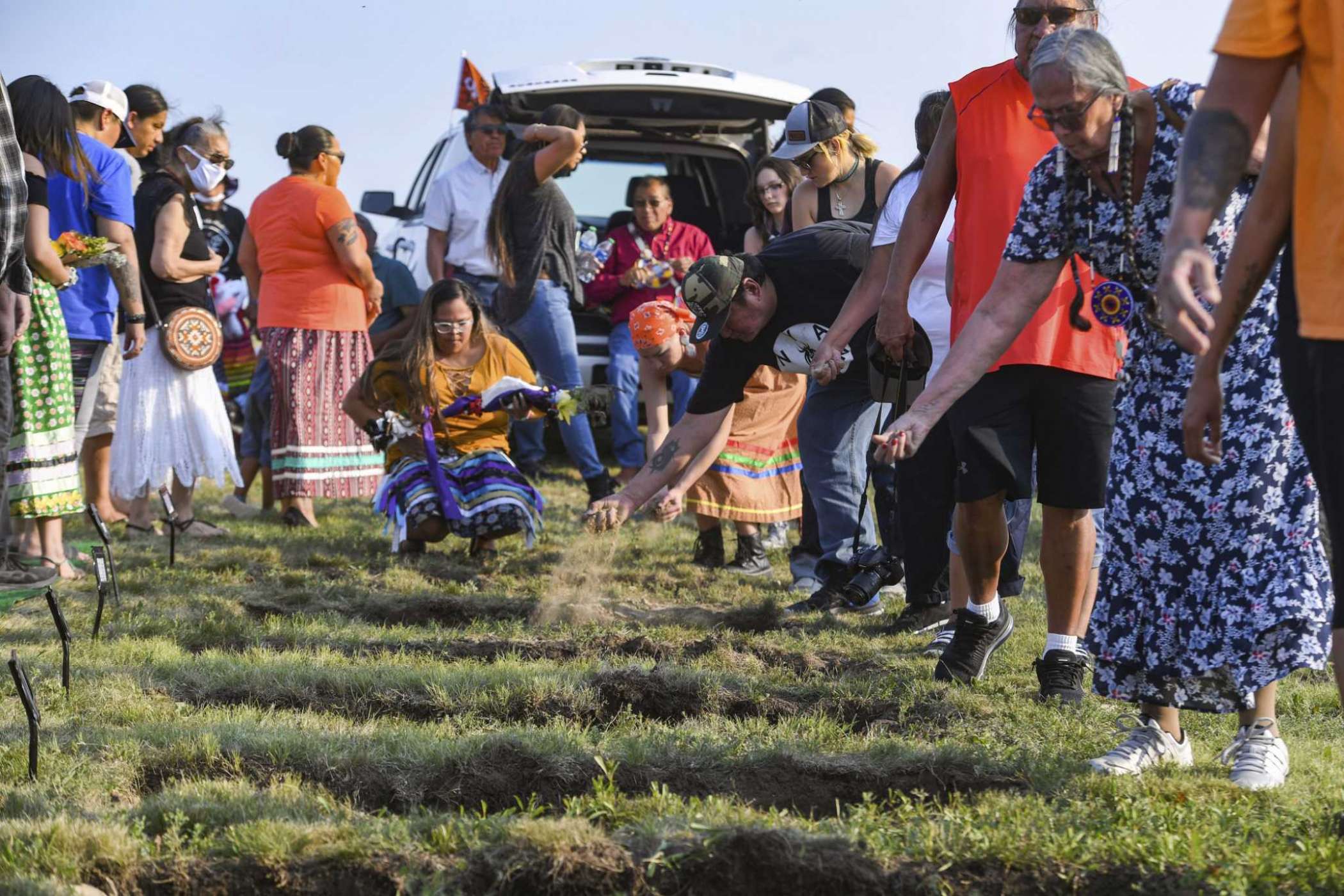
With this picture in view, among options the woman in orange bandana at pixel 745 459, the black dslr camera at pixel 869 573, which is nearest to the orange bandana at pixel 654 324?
the woman in orange bandana at pixel 745 459

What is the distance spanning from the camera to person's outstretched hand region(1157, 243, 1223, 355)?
2.51m

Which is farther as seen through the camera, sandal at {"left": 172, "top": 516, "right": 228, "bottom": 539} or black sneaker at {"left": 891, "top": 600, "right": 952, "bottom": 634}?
sandal at {"left": 172, "top": 516, "right": 228, "bottom": 539}

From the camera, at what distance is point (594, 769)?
3.55 meters

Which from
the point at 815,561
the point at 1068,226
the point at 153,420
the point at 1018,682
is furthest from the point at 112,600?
the point at 1068,226

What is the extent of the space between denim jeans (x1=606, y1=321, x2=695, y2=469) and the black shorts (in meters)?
4.42

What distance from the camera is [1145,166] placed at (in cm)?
364

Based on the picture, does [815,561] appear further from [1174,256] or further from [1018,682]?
[1174,256]

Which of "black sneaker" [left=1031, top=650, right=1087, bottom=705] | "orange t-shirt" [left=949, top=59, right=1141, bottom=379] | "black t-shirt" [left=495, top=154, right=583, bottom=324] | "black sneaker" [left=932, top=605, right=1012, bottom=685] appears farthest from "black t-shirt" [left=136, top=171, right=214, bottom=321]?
"black sneaker" [left=1031, top=650, right=1087, bottom=705]

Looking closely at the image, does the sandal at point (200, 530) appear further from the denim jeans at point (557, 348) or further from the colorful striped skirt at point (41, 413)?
the denim jeans at point (557, 348)

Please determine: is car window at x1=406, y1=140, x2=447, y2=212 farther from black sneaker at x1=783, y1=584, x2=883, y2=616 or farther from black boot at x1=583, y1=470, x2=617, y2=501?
black sneaker at x1=783, y1=584, x2=883, y2=616

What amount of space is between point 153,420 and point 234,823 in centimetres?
502

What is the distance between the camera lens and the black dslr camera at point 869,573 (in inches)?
229

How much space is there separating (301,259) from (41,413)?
7.38 feet

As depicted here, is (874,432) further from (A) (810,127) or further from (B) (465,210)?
(B) (465,210)
